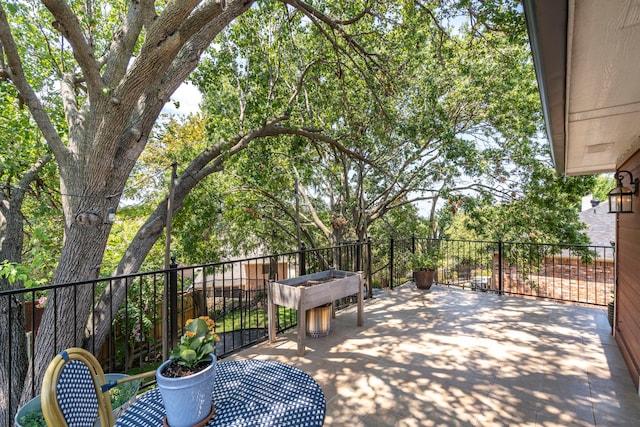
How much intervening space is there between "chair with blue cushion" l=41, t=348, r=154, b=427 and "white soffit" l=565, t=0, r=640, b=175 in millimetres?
2231

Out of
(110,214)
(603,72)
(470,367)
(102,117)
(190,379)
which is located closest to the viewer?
(190,379)

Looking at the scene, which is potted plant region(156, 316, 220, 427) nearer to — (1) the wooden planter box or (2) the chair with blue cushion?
(2) the chair with blue cushion

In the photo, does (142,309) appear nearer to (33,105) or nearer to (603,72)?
(33,105)

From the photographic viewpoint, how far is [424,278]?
6125 millimetres

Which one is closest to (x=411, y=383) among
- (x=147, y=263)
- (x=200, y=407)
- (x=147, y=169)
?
(x=200, y=407)

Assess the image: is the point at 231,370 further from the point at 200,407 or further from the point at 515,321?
the point at 515,321

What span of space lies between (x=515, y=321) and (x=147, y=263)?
26.7 ft

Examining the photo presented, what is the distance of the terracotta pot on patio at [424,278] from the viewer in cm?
611

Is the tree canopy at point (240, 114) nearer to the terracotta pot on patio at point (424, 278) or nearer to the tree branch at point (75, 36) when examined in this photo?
the tree branch at point (75, 36)

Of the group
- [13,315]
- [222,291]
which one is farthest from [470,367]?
[13,315]

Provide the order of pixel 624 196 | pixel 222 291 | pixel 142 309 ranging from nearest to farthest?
1. pixel 624 196
2. pixel 142 309
3. pixel 222 291

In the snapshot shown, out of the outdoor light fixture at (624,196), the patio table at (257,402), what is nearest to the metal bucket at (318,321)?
the patio table at (257,402)

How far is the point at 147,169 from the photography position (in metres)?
10.6

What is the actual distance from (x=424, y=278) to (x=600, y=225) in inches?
468
